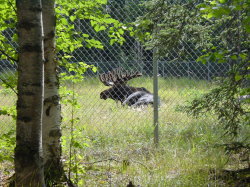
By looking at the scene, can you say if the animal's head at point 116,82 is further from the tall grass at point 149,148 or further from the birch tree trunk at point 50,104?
the birch tree trunk at point 50,104

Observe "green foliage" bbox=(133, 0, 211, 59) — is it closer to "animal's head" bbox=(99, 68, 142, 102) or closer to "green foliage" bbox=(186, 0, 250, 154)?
"green foliage" bbox=(186, 0, 250, 154)

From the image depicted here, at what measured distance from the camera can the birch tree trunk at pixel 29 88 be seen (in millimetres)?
2318

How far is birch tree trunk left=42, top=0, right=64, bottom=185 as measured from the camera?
10.4 feet

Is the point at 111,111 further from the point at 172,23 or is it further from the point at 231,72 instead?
the point at 231,72

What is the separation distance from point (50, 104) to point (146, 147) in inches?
101

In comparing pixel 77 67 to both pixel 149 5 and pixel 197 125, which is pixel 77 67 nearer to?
pixel 149 5

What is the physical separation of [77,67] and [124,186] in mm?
1231

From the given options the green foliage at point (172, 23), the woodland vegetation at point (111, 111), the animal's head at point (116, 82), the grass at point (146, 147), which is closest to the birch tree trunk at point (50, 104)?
the woodland vegetation at point (111, 111)

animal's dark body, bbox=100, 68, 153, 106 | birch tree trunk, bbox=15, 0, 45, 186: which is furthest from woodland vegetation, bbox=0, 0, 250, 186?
animal's dark body, bbox=100, 68, 153, 106

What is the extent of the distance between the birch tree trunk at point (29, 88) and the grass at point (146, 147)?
0.93 m

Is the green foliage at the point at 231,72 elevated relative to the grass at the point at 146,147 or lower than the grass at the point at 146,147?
elevated

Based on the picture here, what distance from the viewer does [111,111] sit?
762cm

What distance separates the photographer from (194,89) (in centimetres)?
801

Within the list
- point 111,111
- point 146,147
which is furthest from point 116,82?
point 146,147
